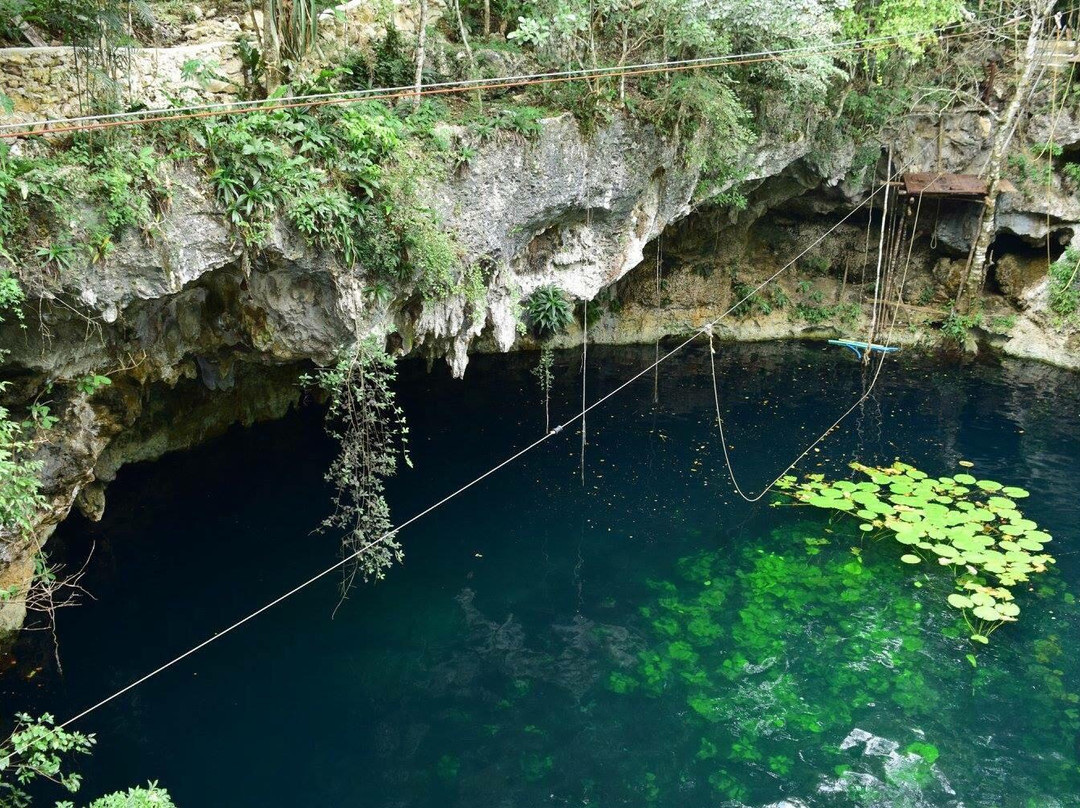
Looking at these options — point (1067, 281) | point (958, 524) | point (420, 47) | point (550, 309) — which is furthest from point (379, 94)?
point (1067, 281)

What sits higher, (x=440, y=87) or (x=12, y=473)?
(x=440, y=87)

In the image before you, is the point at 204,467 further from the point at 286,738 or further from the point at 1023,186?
the point at 1023,186

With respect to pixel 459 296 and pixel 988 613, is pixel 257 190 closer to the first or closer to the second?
pixel 459 296

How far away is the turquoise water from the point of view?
8148 mm

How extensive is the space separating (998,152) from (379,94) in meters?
14.0

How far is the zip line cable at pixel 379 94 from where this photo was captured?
7324 mm

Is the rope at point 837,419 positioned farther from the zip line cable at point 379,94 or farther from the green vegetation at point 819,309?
the zip line cable at point 379,94

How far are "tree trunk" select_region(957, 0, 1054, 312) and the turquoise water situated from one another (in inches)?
203

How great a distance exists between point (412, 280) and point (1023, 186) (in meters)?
15.4

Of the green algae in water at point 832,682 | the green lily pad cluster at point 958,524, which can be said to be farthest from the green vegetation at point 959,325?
the green algae in water at point 832,682

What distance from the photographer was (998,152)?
17453mm

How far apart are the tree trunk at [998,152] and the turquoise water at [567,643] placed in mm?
5151

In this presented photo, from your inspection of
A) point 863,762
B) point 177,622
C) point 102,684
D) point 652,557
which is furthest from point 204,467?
point 863,762

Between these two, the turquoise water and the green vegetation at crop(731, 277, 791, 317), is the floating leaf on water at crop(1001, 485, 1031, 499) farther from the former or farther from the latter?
the green vegetation at crop(731, 277, 791, 317)
